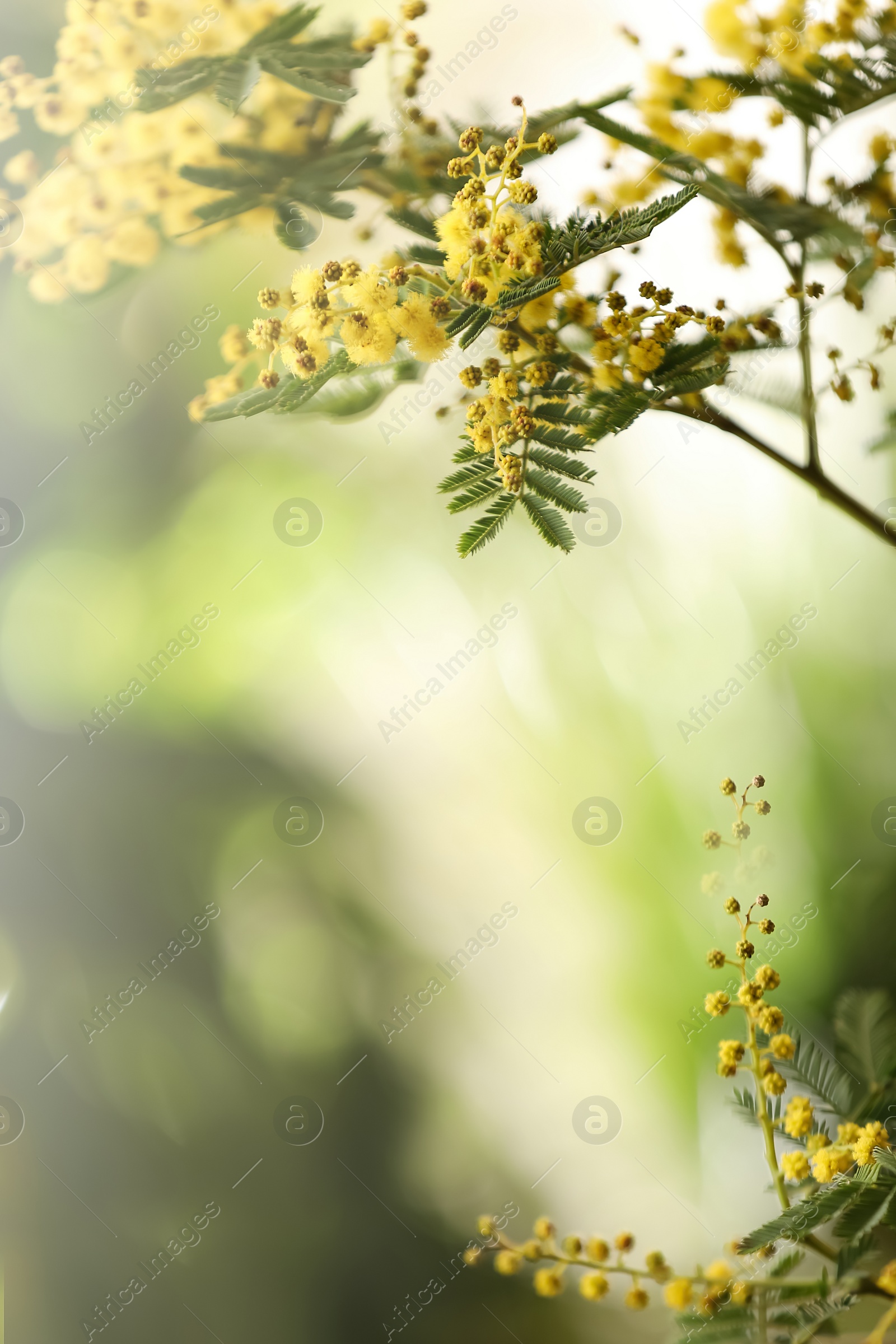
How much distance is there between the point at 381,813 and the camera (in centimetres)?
121

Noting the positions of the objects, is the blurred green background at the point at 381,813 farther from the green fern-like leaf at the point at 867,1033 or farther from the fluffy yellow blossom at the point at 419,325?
the fluffy yellow blossom at the point at 419,325

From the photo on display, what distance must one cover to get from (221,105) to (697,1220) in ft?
5.03

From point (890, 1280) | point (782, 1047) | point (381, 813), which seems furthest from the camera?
point (381, 813)

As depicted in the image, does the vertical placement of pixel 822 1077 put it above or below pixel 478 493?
below

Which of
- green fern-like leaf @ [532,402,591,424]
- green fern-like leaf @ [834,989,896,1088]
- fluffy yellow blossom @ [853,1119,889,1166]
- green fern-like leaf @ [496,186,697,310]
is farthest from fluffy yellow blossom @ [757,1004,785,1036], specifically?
green fern-like leaf @ [496,186,697,310]

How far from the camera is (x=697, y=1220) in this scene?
1117 millimetres

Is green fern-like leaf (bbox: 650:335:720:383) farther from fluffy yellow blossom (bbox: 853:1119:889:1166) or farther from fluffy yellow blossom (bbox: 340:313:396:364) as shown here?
fluffy yellow blossom (bbox: 853:1119:889:1166)
